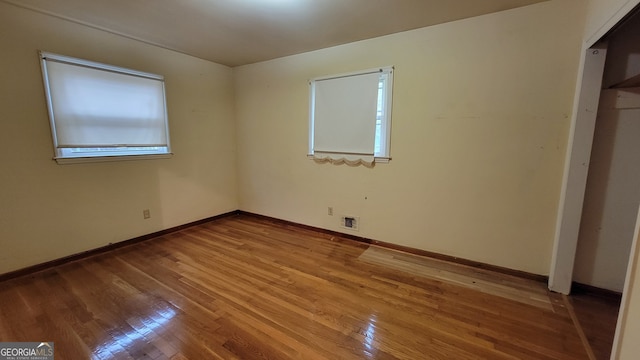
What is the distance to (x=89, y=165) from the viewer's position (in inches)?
105

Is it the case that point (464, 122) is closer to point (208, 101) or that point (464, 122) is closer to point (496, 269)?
point (496, 269)

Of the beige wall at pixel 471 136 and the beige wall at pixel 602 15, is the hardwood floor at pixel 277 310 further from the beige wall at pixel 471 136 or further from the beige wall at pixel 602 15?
the beige wall at pixel 602 15

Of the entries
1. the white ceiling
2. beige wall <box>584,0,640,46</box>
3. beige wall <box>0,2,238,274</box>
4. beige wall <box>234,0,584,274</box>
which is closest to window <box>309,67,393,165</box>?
beige wall <box>234,0,584,274</box>

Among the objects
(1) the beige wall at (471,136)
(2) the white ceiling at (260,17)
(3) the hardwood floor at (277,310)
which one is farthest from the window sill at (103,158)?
(1) the beige wall at (471,136)

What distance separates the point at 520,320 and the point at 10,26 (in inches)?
183

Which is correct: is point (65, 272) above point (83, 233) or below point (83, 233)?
below

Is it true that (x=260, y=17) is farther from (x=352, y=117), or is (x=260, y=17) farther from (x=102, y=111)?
(x=102, y=111)

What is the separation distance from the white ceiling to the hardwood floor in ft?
7.78

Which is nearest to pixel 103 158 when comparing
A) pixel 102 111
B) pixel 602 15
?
pixel 102 111

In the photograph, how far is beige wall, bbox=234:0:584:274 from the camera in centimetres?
213

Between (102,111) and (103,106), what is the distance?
56 millimetres

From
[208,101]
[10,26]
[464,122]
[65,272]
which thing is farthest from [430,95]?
[65,272]

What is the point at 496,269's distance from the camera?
2465 millimetres

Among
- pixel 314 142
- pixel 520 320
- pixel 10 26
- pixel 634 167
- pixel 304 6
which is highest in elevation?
pixel 304 6
